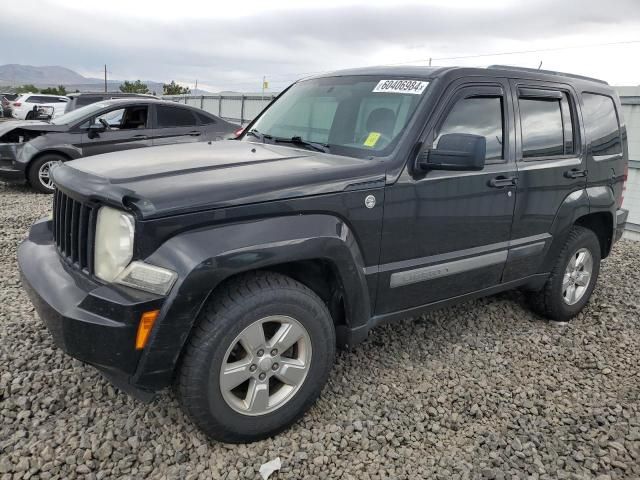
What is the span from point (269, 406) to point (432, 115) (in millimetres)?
1818

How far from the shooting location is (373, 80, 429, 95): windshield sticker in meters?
3.02

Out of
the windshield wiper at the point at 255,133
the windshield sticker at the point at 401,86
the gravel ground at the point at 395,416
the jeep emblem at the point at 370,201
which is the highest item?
the windshield sticker at the point at 401,86

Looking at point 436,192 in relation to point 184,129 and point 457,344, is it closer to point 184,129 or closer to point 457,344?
point 457,344

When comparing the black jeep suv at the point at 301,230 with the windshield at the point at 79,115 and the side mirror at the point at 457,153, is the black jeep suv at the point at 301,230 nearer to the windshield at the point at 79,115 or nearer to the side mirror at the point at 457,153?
the side mirror at the point at 457,153

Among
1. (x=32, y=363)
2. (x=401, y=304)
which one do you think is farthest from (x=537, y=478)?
(x=32, y=363)

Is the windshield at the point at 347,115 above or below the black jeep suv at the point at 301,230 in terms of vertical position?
above

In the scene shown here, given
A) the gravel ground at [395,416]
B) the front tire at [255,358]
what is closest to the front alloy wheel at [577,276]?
the gravel ground at [395,416]

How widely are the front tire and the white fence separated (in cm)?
1339

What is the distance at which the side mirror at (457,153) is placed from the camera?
266cm

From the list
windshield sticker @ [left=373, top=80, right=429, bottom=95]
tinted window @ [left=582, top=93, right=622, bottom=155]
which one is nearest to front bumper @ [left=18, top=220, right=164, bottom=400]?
windshield sticker @ [left=373, top=80, right=429, bottom=95]

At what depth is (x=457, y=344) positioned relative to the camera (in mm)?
3701

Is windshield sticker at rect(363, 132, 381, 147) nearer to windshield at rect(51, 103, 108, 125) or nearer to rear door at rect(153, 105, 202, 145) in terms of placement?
rear door at rect(153, 105, 202, 145)

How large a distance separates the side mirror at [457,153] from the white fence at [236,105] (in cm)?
1307

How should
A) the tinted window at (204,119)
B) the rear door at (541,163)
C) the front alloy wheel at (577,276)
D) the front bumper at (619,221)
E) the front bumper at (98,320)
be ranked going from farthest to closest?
the tinted window at (204,119) < the front bumper at (619,221) < the front alloy wheel at (577,276) < the rear door at (541,163) < the front bumper at (98,320)
